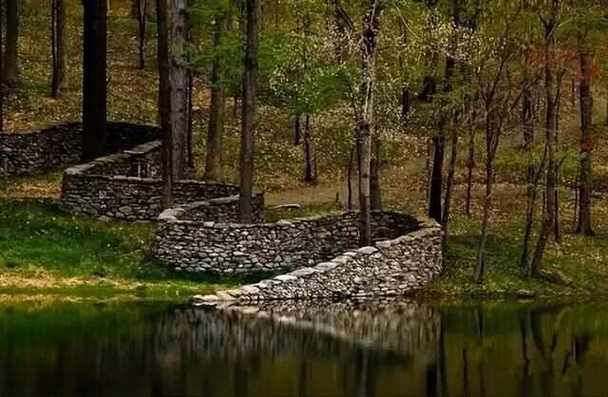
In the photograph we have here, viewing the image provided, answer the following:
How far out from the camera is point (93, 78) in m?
35.2

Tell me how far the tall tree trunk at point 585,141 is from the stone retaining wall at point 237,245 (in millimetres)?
8937

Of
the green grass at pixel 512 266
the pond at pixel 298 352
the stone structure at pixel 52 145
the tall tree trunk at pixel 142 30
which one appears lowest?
the green grass at pixel 512 266

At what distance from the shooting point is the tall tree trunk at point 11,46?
149ft

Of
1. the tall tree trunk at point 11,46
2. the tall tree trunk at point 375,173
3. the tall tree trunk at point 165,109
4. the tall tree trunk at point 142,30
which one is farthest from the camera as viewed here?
the tall tree trunk at point 142,30

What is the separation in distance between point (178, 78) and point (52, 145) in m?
9.85

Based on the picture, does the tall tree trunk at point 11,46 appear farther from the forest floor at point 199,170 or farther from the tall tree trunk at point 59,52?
the tall tree trunk at point 59,52

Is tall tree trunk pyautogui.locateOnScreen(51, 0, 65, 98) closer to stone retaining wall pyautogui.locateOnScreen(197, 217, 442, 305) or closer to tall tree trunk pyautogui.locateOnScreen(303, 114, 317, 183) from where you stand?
tall tree trunk pyautogui.locateOnScreen(303, 114, 317, 183)

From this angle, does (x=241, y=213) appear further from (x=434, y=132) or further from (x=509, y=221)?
(x=509, y=221)

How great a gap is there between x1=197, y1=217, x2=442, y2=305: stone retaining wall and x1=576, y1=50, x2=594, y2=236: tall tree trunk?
604cm

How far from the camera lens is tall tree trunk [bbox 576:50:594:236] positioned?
31.0 meters

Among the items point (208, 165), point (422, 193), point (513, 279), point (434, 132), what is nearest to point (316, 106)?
point (434, 132)

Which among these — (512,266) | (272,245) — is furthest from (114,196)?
(512,266)

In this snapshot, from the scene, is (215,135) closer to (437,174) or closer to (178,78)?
(178,78)

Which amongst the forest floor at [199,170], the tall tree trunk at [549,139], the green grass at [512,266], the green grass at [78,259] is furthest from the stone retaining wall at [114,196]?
the tall tree trunk at [549,139]
